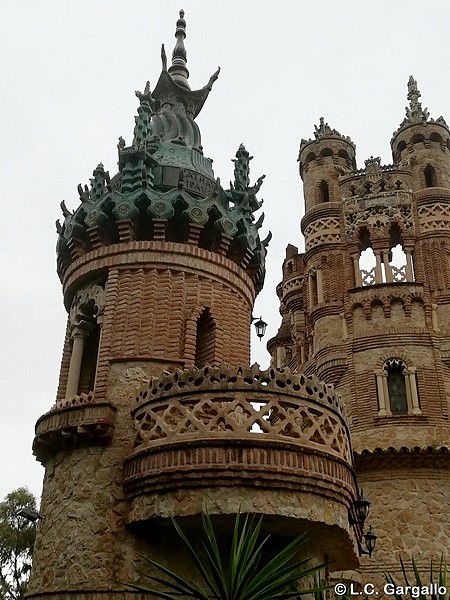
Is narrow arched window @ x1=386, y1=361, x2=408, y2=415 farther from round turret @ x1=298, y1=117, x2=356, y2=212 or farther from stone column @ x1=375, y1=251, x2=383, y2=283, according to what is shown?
round turret @ x1=298, y1=117, x2=356, y2=212

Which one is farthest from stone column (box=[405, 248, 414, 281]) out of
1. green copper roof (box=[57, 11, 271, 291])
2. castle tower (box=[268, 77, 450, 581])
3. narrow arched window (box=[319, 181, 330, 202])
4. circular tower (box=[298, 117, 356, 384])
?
green copper roof (box=[57, 11, 271, 291])

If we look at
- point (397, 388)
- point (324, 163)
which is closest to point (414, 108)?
point (324, 163)

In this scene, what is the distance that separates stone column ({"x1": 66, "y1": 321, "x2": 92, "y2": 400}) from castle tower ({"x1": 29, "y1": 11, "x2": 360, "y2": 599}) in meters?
0.03

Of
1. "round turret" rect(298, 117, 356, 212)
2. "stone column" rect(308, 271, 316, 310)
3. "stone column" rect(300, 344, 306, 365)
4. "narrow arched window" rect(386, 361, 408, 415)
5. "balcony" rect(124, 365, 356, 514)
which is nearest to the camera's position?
"balcony" rect(124, 365, 356, 514)

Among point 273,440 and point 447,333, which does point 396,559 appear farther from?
point 273,440

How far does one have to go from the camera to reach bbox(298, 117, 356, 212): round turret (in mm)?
27922

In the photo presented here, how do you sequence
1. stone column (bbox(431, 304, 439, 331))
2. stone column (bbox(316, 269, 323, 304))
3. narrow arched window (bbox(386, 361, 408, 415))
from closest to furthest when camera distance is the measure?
narrow arched window (bbox(386, 361, 408, 415)) → stone column (bbox(431, 304, 439, 331)) → stone column (bbox(316, 269, 323, 304))

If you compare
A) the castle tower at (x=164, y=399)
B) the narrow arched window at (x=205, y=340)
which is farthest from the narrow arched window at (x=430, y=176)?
the narrow arched window at (x=205, y=340)

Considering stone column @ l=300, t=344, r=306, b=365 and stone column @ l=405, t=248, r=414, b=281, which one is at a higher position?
stone column @ l=405, t=248, r=414, b=281

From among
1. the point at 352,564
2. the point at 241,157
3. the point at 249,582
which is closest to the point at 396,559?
the point at 352,564

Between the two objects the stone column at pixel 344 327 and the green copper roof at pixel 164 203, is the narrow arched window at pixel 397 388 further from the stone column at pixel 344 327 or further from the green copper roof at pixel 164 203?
the green copper roof at pixel 164 203

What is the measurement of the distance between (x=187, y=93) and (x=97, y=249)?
5288 mm

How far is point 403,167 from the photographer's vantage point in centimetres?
2706

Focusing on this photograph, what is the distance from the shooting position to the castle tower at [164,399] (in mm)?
8836
